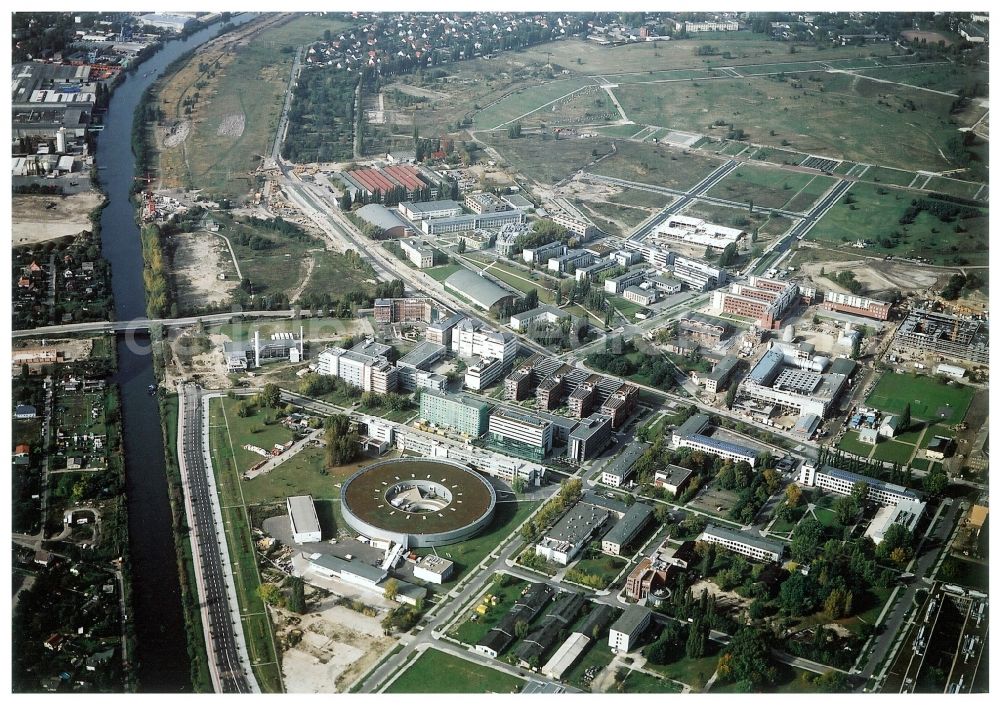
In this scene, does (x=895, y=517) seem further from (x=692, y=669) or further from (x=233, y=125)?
(x=233, y=125)

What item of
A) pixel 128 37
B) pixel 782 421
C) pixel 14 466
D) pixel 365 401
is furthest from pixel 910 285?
pixel 128 37

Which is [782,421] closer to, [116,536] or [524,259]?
[524,259]

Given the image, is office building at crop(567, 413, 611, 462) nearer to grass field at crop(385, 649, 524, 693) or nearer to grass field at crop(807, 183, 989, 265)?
grass field at crop(385, 649, 524, 693)

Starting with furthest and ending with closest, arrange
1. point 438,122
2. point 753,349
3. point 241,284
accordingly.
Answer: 1. point 438,122
2. point 241,284
3. point 753,349

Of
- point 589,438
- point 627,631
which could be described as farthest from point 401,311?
point 627,631

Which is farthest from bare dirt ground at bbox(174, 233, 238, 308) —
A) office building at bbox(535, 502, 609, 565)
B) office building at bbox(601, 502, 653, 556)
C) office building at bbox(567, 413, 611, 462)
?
office building at bbox(601, 502, 653, 556)

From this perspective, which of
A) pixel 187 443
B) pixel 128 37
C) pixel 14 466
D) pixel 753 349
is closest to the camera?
pixel 14 466

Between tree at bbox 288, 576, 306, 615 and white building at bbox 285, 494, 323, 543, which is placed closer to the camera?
tree at bbox 288, 576, 306, 615

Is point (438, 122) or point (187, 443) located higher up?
point (438, 122)
